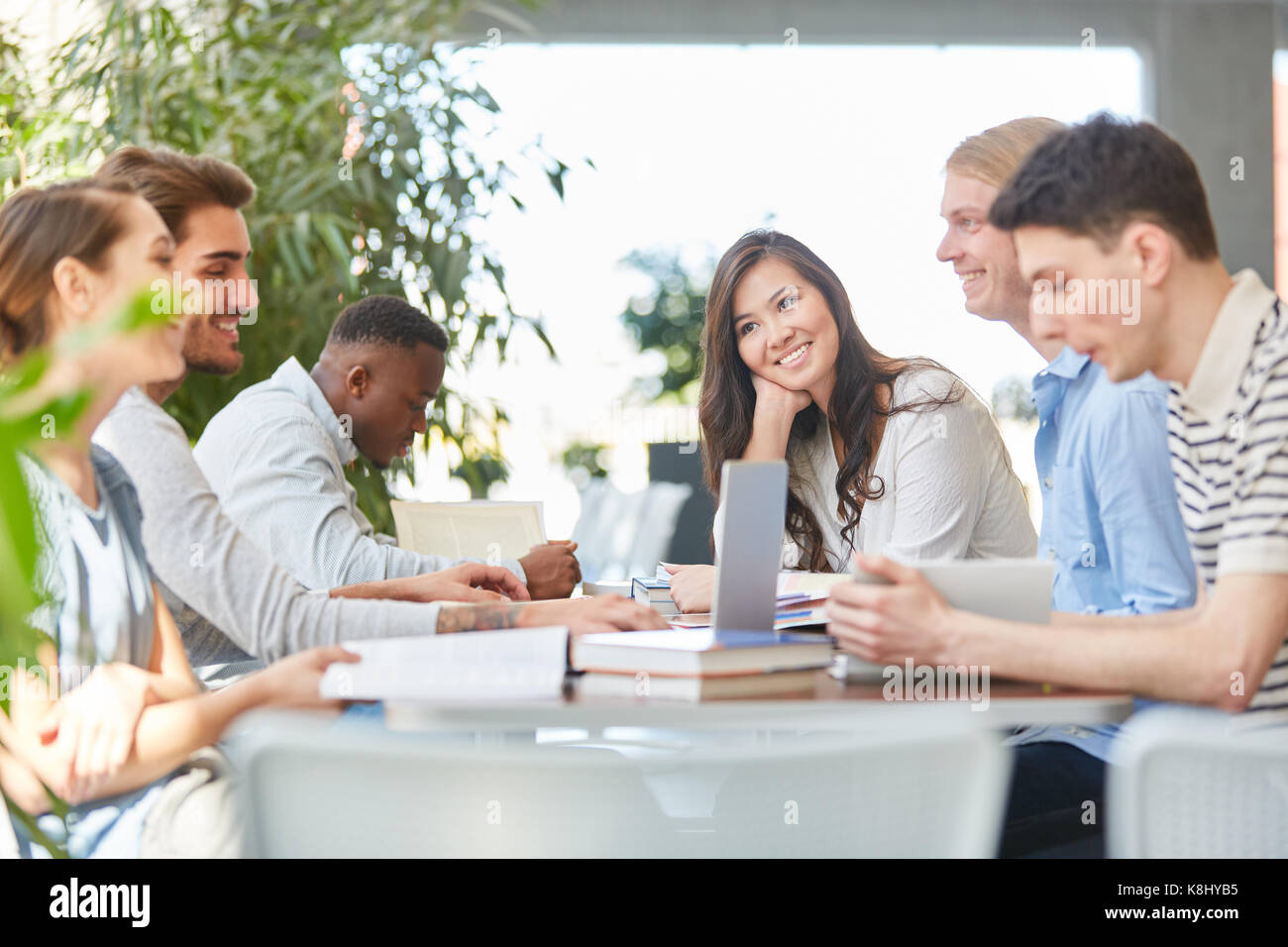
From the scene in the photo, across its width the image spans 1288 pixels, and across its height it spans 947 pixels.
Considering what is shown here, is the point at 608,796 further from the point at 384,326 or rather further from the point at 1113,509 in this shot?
the point at 384,326

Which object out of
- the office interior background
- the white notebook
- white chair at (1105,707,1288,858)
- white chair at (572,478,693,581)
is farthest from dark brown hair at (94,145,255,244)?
the office interior background

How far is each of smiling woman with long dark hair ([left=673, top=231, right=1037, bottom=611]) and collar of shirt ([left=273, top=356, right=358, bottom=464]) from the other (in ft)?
2.67

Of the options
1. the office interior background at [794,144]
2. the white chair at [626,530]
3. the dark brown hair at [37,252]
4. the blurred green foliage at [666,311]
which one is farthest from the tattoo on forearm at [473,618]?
the blurred green foliage at [666,311]

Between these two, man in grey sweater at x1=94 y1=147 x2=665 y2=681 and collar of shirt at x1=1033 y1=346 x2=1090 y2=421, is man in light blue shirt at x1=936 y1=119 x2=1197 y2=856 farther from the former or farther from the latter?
man in grey sweater at x1=94 y1=147 x2=665 y2=681

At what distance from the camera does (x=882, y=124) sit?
Answer: 7.93 metres

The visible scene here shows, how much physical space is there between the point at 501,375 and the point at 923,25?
3.62 metres

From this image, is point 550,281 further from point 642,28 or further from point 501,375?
point 642,28

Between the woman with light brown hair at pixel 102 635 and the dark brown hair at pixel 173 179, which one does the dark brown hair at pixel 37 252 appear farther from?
the dark brown hair at pixel 173 179

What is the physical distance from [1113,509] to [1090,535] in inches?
4.3

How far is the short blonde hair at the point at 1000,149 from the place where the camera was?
7.39ft

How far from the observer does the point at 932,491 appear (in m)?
2.15
